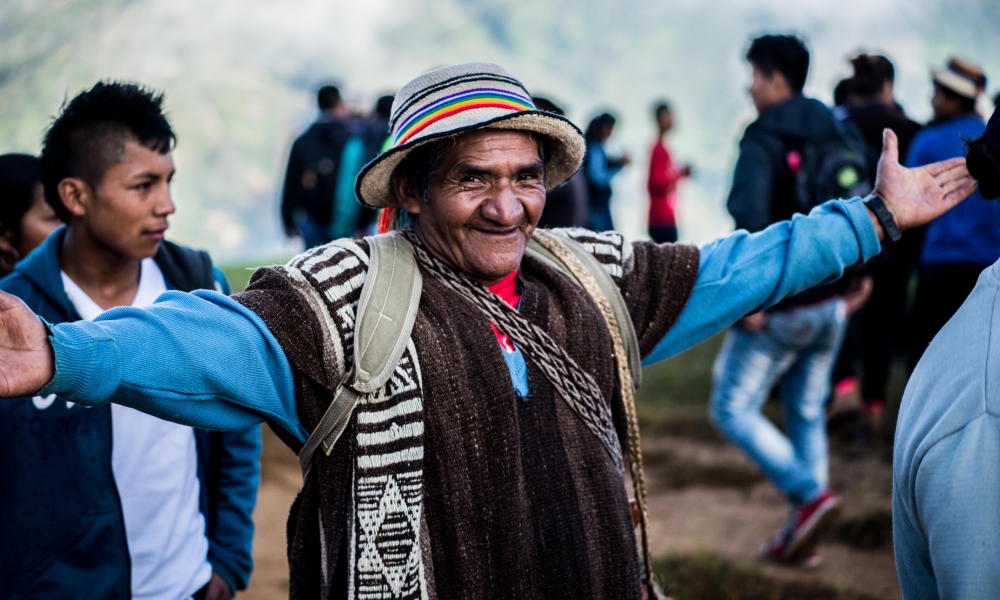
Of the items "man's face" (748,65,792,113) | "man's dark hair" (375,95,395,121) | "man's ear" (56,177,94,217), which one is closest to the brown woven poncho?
"man's ear" (56,177,94,217)

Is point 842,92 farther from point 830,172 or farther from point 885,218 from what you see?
point 885,218

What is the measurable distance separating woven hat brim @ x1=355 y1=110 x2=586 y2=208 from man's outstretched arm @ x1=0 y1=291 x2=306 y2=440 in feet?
1.53

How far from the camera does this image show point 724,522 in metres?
4.89

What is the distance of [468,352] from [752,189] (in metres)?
2.49

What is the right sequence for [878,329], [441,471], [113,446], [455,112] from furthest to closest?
[878,329] < [113,446] < [455,112] < [441,471]

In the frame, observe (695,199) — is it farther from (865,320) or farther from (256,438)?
(256,438)

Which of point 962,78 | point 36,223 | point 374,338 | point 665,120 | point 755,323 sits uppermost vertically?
point 665,120

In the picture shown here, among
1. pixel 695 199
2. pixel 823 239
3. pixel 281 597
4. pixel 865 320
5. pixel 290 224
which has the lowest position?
pixel 281 597

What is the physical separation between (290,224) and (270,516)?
3.44 metres

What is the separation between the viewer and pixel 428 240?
1.99 metres

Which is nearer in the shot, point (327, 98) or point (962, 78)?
point (962, 78)

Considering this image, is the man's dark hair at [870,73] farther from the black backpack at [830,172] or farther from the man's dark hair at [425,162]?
the man's dark hair at [425,162]

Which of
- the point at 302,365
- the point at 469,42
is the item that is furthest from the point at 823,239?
the point at 469,42

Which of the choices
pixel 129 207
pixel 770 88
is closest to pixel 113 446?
pixel 129 207
